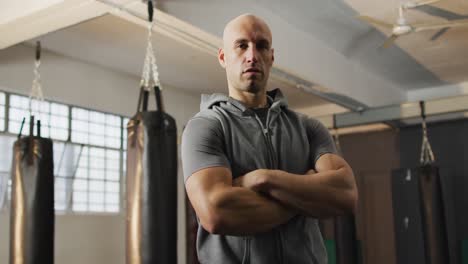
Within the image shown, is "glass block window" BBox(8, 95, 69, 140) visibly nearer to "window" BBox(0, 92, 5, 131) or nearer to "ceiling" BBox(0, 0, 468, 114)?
"window" BBox(0, 92, 5, 131)

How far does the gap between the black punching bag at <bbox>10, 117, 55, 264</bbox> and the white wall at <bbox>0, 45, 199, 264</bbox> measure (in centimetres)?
150

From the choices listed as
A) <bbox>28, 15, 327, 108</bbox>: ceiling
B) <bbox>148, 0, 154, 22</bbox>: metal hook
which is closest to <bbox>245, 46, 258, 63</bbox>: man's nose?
<bbox>148, 0, 154, 22</bbox>: metal hook

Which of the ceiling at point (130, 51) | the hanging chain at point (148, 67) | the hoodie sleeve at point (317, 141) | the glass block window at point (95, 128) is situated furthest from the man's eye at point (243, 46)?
the glass block window at point (95, 128)

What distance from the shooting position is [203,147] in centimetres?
128

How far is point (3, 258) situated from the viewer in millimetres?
4777

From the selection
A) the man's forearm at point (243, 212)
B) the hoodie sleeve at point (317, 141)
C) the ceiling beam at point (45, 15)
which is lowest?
the man's forearm at point (243, 212)

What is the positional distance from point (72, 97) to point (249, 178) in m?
4.64

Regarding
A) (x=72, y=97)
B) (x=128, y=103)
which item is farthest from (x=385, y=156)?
(x=72, y=97)

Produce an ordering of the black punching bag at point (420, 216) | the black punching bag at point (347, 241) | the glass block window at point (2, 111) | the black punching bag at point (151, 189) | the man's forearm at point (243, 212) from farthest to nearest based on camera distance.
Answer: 1. the black punching bag at point (347, 241)
2. the glass block window at point (2, 111)
3. the black punching bag at point (420, 216)
4. the black punching bag at point (151, 189)
5. the man's forearm at point (243, 212)

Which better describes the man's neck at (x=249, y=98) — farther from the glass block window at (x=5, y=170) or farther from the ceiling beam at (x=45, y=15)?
the glass block window at (x=5, y=170)

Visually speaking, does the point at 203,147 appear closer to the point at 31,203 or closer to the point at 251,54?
→ the point at 251,54

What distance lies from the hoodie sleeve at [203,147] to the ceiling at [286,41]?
7.08 ft

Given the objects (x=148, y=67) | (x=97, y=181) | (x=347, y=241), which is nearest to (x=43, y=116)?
(x=97, y=181)

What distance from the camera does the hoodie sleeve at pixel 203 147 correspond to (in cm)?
127
